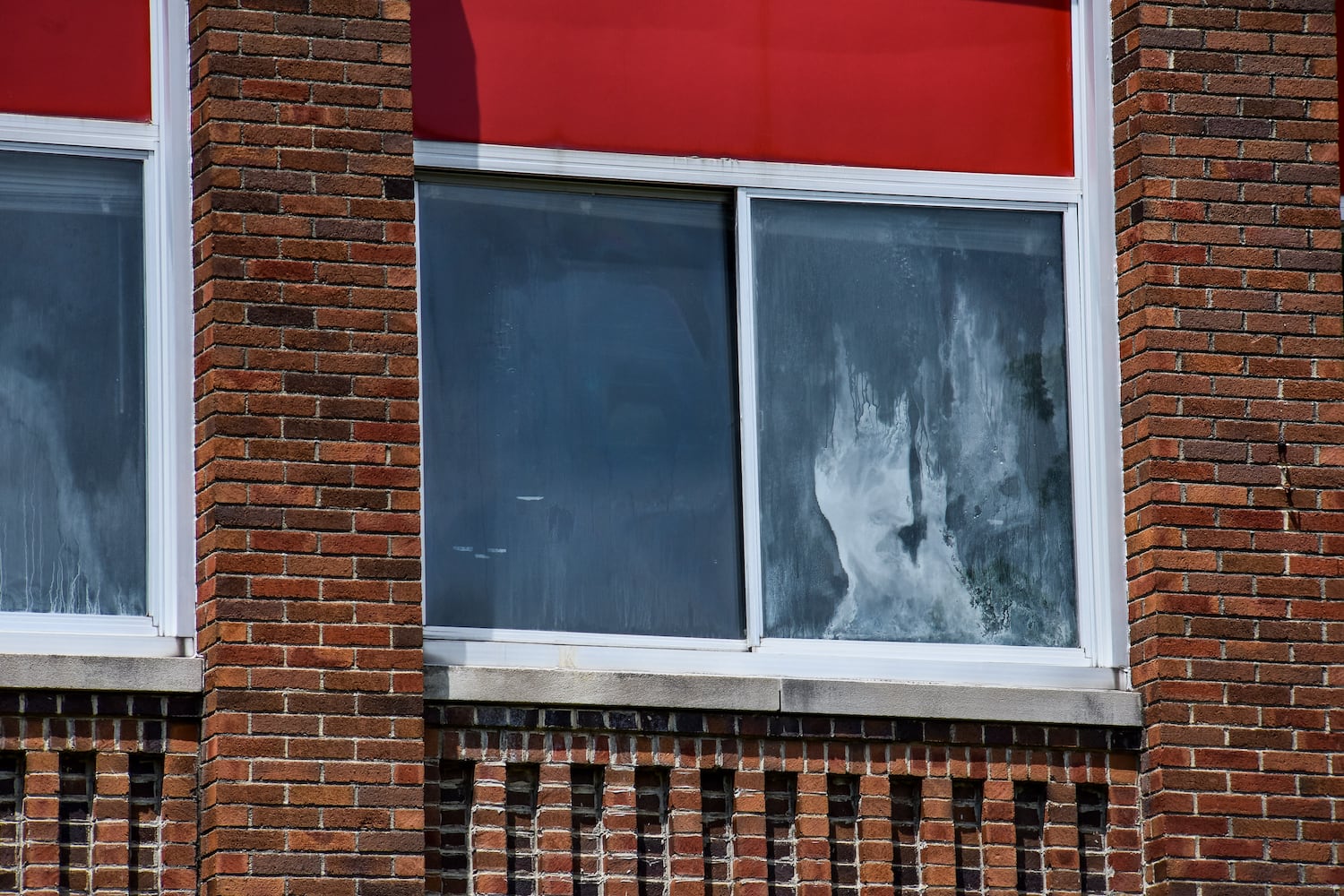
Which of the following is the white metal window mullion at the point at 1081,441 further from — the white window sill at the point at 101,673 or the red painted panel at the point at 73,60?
the red painted panel at the point at 73,60

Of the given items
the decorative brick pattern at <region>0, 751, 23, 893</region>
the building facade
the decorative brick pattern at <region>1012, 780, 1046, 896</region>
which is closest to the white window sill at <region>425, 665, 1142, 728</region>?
the building facade

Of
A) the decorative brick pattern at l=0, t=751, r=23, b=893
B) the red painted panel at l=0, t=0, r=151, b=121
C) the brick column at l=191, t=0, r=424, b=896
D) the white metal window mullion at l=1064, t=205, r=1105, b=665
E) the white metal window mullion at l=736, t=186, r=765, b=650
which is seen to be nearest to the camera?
the decorative brick pattern at l=0, t=751, r=23, b=893

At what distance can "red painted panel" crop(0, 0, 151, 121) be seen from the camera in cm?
862

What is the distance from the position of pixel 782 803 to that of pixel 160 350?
9.41 feet

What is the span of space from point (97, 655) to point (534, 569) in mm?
1673

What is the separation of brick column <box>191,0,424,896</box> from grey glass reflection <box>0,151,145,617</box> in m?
0.29

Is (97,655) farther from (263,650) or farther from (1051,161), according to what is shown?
(1051,161)

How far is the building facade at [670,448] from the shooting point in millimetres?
8258

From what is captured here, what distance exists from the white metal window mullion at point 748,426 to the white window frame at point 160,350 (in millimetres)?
2108

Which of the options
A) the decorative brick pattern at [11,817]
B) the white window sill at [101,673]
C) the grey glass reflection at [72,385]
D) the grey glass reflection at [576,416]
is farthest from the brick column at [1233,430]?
the decorative brick pattern at [11,817]

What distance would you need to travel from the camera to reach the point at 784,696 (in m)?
8.61

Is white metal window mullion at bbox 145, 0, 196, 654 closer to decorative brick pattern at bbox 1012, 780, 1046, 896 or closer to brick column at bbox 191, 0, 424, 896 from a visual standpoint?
brick column at bbox 191, 0, 424, 896

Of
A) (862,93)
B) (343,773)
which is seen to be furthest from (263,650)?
(862,93)

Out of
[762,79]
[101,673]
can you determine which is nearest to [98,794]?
[101,673]
